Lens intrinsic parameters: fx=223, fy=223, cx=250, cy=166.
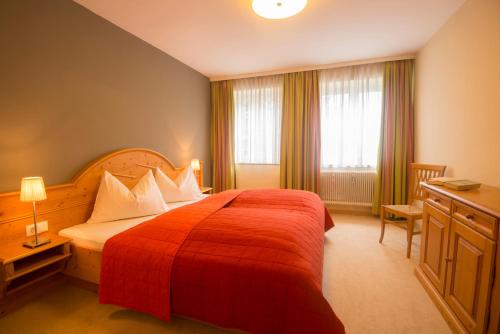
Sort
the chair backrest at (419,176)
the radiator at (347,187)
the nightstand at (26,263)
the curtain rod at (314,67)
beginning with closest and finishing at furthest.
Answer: the nightstand at (26,263) < the chair backrest at (419,176) < the curtain rod at (314,67) < the radiator at (347,187)

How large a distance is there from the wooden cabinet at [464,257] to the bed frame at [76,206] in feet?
8.64

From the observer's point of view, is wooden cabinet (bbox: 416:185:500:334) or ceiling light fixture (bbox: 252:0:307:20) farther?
ceiling light fixture (bbox: 252:0:307:20)

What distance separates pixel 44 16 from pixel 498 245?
3.72m

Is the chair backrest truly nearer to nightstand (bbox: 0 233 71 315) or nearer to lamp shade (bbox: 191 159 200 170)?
lamp shade (bbox: 191 159 200 170)

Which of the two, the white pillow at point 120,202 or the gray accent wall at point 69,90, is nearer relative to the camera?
the gray accent wall at point 69,90

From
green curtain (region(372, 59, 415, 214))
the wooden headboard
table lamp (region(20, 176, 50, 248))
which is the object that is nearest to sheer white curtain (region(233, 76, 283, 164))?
green curtain (region(372, 59, 415, 214))

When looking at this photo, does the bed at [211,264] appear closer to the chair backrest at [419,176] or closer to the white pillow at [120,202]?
the white pillow at [120,202]

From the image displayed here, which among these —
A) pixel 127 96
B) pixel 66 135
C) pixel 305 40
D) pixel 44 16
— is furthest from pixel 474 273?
pixel 44 16

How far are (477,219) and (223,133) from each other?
3.94m

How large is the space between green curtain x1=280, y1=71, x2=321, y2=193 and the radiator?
8.0 inches

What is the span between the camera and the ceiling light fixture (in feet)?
6.32

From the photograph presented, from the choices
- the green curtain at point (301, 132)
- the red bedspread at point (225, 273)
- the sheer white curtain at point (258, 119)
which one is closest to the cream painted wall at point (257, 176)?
the sheer white curtain at point (258, 119)

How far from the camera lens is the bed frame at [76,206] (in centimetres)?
179

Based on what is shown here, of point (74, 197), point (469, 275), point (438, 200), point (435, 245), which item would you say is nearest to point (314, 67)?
point (438, 200)
